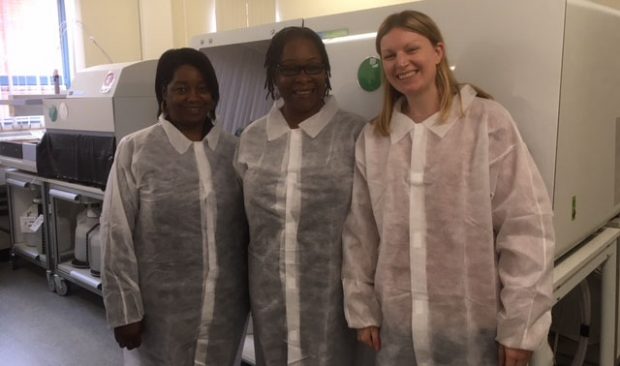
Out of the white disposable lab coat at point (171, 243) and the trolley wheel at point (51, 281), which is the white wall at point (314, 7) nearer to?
the trolley wheel at point (51, 281)

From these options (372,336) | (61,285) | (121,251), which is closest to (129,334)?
(121,251)

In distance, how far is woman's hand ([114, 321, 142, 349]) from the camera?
1.27 metres

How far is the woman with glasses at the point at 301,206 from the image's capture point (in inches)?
46.5

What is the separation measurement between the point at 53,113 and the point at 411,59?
2472mm

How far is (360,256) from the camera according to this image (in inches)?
45.6

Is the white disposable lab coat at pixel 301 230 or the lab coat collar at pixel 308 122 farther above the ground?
the lab coat collar at pixel 308 122

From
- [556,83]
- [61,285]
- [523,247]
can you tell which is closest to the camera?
[523,247]

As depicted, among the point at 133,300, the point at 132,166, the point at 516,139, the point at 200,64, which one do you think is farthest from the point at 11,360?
the point at 516,139

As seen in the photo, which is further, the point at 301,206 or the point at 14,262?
the point at 14,262

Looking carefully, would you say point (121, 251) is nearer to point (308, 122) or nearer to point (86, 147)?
point (308, 122)

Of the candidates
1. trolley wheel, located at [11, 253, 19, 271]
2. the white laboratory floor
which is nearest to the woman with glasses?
the white laboratory floor

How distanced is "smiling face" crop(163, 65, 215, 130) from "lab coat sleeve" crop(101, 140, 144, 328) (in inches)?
6.4

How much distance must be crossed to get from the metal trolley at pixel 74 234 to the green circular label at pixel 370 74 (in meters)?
1.73

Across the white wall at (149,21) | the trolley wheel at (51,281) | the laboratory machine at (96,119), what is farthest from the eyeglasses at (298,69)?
the white wall at (149,21)
